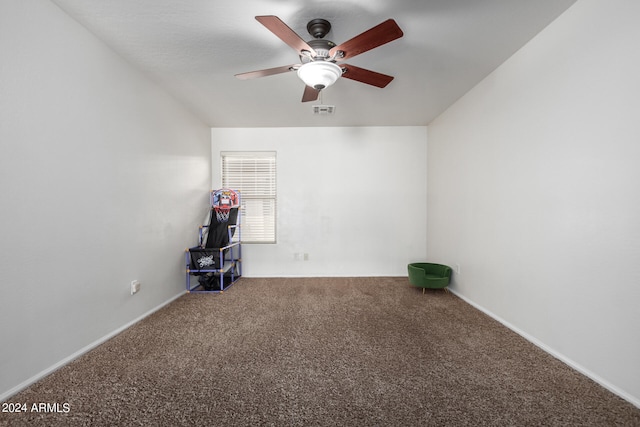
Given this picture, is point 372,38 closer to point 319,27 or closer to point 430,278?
point 319,27

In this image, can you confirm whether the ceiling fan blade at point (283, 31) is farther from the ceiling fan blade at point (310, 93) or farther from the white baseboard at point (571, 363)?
the white baseboard at point (571, 363)

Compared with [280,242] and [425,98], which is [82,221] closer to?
[280,242]

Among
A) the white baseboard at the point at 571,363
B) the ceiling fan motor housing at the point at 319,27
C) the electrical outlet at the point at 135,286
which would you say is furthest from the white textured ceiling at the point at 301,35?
the white baseboard at the point at 571,363

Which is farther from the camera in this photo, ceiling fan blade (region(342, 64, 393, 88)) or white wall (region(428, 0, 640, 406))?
ceiling fan blade (region(342, 64, 393, 88))

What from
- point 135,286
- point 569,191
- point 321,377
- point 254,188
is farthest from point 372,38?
point 254,188

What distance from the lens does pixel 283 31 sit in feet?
4.82

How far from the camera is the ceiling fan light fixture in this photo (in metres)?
1.70

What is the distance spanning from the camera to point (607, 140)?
1.52 metres

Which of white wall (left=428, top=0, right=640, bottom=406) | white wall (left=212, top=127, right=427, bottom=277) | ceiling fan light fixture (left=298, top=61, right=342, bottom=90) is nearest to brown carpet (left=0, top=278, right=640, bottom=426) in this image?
white wall (left=428, top=0, right=640, bottom=406)

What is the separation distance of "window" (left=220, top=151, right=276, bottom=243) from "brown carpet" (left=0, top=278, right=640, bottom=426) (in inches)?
68.2

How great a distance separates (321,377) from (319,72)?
6.69ft

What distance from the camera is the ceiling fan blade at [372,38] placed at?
1374 mm

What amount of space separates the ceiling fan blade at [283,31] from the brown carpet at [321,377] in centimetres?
211

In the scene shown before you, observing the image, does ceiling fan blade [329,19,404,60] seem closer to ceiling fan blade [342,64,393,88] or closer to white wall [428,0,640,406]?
ceiling fan blade [342,64,393,88]
